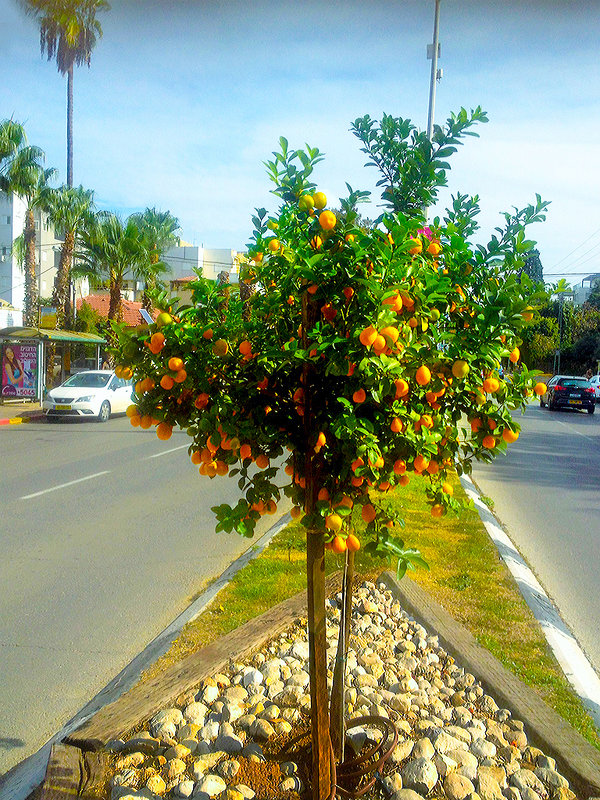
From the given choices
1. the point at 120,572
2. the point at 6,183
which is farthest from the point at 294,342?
the point at 6,183

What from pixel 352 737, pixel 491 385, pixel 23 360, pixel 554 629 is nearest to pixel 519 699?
pixel 352 737

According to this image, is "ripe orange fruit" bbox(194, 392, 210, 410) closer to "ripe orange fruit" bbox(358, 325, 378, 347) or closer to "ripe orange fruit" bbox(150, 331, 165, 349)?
"ripe orange fruit" bbox(150, 331, 165, 349)

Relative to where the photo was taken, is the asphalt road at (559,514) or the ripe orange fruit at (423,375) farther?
the asphalt road at (559,514)

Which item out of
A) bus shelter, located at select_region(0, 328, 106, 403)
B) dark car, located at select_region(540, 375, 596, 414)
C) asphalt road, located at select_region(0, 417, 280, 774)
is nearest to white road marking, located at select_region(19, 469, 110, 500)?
asphalt road, located at select_region(0, 417, 280, 774)

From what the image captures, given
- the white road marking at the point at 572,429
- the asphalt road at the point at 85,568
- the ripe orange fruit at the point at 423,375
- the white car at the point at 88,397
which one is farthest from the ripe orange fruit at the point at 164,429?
the white road marking at the point at 572,429

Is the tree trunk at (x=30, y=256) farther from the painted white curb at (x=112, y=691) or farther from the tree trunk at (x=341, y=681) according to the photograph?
the tree trunk at (x=341, y=681)

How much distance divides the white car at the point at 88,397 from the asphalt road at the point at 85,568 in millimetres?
7642

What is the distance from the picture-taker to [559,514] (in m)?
10.1

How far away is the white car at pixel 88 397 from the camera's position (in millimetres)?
21188

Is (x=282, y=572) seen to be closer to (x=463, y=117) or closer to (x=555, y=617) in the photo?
(x=555, y=617)

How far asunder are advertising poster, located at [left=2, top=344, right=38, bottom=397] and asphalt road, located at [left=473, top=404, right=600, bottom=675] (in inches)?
610

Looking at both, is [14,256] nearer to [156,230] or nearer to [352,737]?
[156,230]

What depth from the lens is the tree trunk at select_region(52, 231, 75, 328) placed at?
3089 centimetres

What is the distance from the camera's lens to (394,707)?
374 cm
